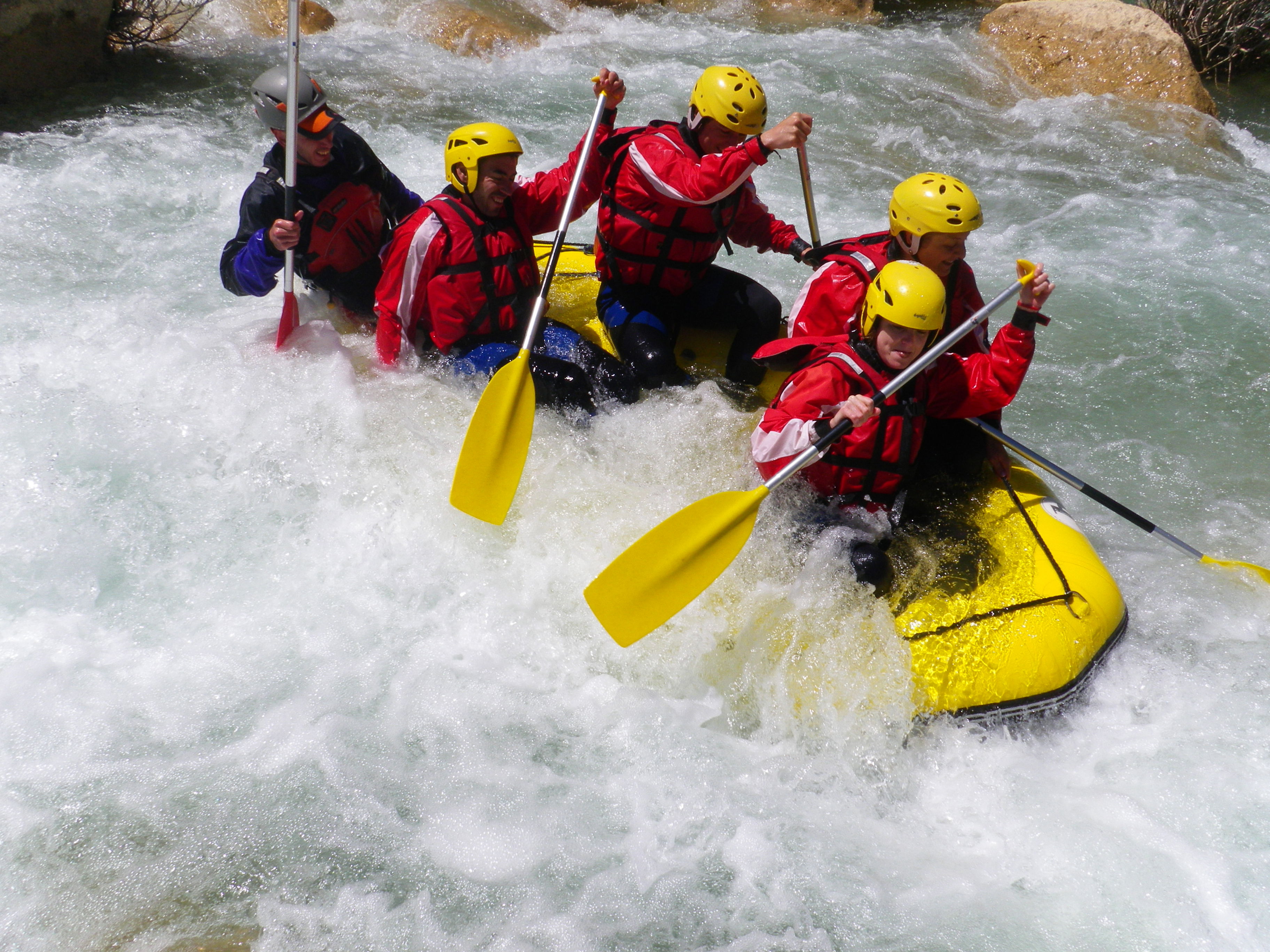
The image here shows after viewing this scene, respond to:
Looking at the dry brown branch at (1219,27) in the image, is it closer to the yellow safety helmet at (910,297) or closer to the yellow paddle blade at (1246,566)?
the yellow paddle blade at (1246,566)

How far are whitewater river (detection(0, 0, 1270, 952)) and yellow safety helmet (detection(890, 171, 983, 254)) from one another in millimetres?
852

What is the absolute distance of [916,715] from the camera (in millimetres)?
2766

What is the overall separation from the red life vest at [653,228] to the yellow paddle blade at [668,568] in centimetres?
104

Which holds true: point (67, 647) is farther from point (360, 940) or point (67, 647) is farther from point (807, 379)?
point (807, 379)

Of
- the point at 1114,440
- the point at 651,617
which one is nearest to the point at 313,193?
the point at 651,617

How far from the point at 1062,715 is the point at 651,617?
1.29 metres

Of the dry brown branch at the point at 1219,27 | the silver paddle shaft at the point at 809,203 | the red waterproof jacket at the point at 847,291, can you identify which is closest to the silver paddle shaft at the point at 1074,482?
the red waterproof jacket at the point at 847,291

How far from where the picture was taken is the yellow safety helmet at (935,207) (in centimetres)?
298

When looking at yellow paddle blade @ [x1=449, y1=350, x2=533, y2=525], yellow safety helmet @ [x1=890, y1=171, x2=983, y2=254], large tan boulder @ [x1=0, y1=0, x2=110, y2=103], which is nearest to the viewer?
yellow safety helmet @ [x1=890, y1=171, x2=983, y2=254]

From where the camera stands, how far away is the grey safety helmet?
3.38 m

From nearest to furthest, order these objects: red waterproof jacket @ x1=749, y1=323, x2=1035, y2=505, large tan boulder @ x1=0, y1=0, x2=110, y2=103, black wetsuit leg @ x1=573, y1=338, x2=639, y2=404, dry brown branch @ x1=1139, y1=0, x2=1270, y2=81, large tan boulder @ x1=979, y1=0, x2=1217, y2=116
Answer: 1. red waterproof jacket @ x1=749, y1=323, x2=1035, y2=505
2. black wetsuit leg @ x1=573, y1=338, x2=639, y2=404
3. large tan boulder @ x1=0, y1=0, x2=110, y2=103
4. large tan boulder @ x1=979, y1=0, x2=1217, y2=116
5. dry brown branch @ x1=1139, y1=0, x2=1270, y2=81

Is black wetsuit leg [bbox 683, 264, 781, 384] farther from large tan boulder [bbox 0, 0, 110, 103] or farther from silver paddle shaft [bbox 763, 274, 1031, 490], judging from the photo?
large tan boulder [bbox 0, 0, 110, 103]

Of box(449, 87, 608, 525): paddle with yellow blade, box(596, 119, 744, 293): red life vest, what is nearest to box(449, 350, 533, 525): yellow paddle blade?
box(449, 87, 608, 525): paddle with yellow blade

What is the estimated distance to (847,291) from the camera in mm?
3131
